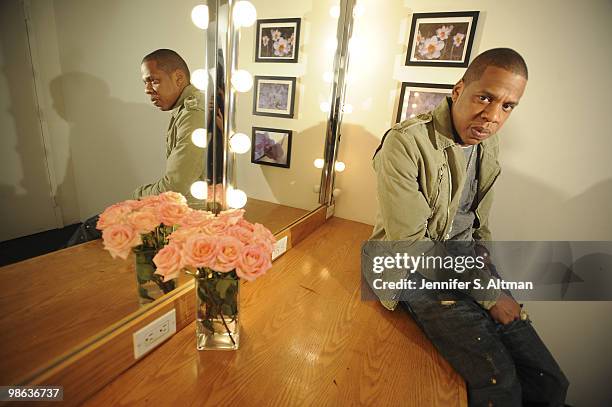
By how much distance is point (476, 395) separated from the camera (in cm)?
72

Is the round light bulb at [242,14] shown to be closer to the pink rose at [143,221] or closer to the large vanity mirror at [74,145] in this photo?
the large vanity mirror at [74,145]

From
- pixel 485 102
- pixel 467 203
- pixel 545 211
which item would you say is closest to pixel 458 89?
pixel 485 102

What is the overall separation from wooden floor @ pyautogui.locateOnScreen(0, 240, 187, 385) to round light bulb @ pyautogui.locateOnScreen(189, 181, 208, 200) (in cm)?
24

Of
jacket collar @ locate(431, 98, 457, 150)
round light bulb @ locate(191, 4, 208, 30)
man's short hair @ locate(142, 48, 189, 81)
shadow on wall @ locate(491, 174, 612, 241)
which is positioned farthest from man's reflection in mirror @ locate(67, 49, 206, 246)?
shadow on wall @ locate(491, 174, 612, 241)

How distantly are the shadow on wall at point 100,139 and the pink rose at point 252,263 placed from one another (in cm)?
34

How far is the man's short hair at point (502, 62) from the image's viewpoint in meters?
0.85

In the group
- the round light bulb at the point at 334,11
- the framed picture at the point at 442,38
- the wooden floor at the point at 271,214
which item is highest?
the round light bulb at the point at 334,11

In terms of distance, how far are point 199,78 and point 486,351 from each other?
109 cm

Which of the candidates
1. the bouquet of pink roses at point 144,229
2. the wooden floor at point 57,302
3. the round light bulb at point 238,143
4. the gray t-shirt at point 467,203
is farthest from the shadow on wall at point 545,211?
the wooden floor at point 57,302

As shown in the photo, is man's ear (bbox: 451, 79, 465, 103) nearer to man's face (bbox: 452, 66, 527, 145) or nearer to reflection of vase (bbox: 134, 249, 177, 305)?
man's face (bbox: 452, 66, 527, 145)

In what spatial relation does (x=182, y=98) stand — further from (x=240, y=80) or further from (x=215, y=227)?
(x=215, y=227)

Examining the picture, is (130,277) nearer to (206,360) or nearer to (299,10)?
(206,360)

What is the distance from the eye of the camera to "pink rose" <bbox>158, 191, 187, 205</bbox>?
66 centimetres

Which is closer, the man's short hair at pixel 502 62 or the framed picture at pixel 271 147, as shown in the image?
the man's short hair at pixel 502 62
